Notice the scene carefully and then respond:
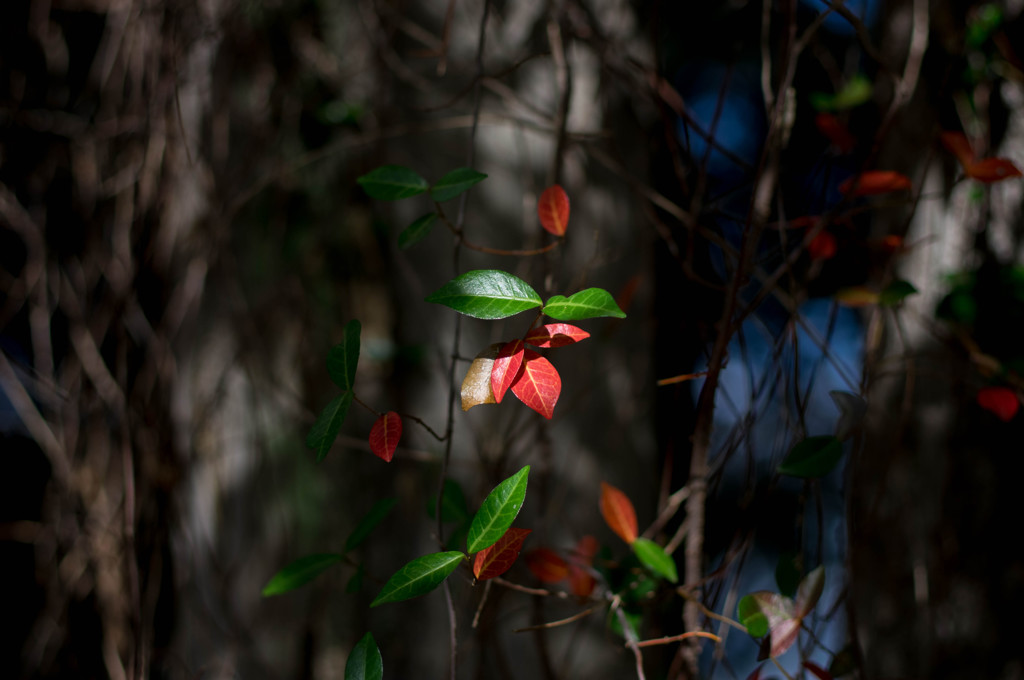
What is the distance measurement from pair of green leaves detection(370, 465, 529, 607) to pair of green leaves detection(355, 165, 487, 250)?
0.22 metres

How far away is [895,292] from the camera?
1.99 feet

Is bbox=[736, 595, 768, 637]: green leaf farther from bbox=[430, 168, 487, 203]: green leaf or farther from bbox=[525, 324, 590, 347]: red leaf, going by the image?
bbox=[430, 168, 487, 203]: green leaf

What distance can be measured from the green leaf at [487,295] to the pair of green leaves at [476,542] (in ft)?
0.36

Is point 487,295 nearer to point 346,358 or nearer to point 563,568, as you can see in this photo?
point 346,358

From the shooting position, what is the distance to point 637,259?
2.61 ft

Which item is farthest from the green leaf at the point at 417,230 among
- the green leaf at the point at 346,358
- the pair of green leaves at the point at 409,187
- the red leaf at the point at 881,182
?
the red leaf at the point at 881,182

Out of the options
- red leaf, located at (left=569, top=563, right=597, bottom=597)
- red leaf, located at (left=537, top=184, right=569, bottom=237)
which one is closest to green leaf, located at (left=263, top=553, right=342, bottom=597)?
red leaf, located at (left=569, top=563, right=597, bottom=597)

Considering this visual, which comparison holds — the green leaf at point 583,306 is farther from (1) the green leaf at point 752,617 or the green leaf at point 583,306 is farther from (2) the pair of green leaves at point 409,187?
(1) the green leaf at point 752,617

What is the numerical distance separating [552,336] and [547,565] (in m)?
0.28

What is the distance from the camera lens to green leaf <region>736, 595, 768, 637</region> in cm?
48

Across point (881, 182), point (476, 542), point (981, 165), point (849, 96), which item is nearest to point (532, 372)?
point (476, 542)

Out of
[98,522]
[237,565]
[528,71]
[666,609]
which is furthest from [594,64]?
[98,522]

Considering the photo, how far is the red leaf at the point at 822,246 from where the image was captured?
0.64 metres

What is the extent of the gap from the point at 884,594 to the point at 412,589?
Answer: 0.87 meters
